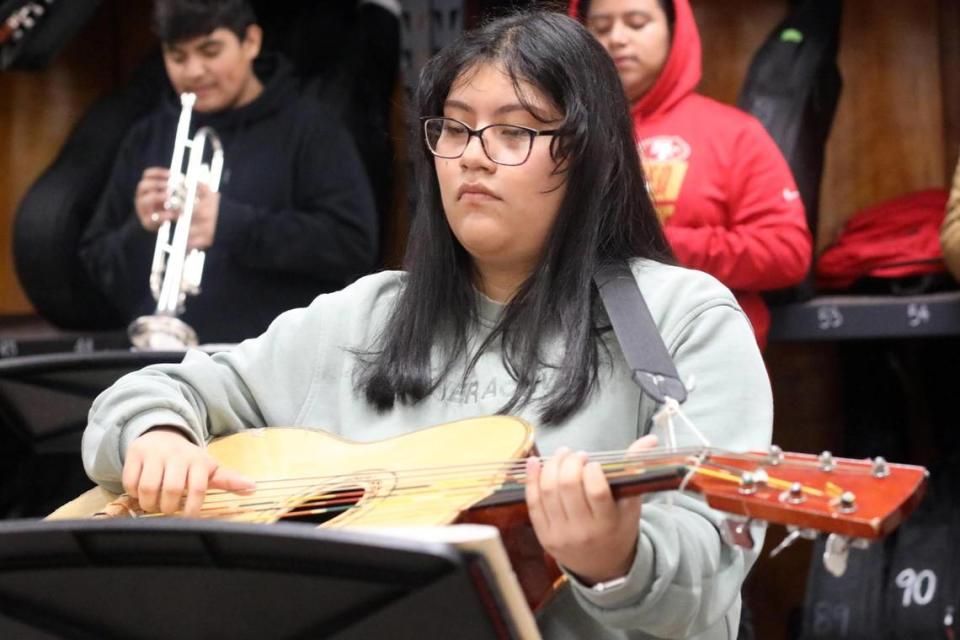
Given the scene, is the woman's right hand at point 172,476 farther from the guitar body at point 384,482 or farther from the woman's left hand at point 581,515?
the woman's left hand at point 581,515

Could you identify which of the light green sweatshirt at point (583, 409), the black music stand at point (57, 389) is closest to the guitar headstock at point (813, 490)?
the light green sweatshirt at point (583, 409)

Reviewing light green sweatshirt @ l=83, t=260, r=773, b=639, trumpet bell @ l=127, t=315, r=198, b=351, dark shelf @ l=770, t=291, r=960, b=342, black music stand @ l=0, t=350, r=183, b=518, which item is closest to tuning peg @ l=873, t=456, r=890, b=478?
light green sweatshirt @ l=83, t=260, r=773, b=639

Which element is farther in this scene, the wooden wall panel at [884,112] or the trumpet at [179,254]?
the wooden wall panel at [884,112]

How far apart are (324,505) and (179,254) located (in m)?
1.66

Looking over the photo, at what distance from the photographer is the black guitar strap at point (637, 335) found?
1.52m

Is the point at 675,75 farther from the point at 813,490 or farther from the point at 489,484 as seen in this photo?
the point at 813,490

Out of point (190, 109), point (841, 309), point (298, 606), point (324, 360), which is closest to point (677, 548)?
point (298, 606)

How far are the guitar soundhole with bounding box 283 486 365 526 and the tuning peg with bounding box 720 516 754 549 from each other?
42 centimetres

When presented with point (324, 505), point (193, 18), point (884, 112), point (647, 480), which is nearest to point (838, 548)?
point (647, 480)

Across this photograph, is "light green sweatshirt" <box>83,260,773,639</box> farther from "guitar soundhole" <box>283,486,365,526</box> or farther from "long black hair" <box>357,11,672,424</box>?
"guitar soundhole" <box>283,486,365,526</box>

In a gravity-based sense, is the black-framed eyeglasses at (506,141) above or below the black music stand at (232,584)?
above

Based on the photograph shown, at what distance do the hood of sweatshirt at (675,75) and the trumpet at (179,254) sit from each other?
87 centimetres

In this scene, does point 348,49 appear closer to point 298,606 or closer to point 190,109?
point 190,109

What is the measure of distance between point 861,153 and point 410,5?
3.82 ft
